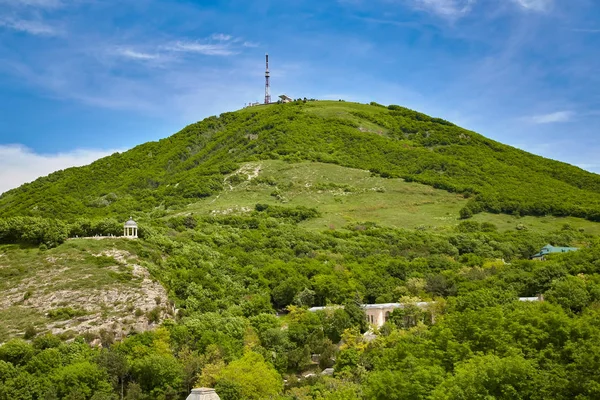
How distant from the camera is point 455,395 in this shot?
44.5 m

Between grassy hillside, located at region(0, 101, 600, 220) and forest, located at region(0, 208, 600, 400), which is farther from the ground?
grassy hillside, located at region(0, 101, 600, 220)

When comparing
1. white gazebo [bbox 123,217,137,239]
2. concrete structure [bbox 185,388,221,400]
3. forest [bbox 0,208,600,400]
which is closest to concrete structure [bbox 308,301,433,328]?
forest [bbox 0,208,600,400]

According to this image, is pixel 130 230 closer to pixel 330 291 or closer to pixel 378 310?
pixel 330 291

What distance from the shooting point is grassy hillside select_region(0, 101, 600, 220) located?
149375 millimetres

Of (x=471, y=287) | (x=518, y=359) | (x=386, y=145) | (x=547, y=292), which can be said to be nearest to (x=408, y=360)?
(x=518, y=359)

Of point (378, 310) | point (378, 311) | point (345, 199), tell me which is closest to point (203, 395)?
point (378, 311)

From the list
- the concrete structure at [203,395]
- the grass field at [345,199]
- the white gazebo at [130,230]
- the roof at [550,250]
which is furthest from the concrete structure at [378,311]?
the grass field at [345,199]

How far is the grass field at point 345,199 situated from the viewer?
133625mm

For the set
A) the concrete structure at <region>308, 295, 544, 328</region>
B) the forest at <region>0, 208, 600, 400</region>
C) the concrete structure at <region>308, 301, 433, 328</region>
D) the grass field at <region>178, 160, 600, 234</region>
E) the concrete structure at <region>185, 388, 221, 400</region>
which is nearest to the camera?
the forest at <region>0, 208, 600, 400</region>

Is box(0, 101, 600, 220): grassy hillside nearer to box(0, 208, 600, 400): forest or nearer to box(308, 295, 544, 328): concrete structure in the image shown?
box(0, 208, 600, 400): forest

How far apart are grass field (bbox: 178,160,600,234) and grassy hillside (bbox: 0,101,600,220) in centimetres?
338

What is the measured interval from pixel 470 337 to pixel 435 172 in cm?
10828

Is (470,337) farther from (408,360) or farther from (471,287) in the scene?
(471,287)

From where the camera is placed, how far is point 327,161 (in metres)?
164
